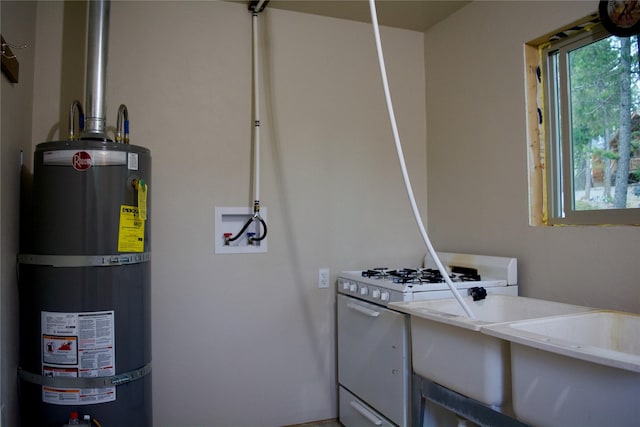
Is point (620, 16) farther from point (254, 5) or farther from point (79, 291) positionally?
point (79, 291)

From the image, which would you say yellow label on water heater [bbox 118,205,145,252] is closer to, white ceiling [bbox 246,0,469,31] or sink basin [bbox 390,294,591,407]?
sink basin [bbox 390,294,591,407]

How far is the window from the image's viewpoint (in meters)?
1.78

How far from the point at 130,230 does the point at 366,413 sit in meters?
1.43

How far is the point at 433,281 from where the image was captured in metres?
2.09

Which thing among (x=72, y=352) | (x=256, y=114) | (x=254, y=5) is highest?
(x=254, y=5)

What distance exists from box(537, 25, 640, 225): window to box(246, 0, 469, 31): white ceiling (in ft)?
2.41

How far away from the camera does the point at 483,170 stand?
95.4 inches

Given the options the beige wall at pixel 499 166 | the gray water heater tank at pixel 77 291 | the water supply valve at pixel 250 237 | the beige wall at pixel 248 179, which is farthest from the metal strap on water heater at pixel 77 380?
the beige wall at pixel 499 166

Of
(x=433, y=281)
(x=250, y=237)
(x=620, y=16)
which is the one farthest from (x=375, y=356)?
(x=620, y=16)

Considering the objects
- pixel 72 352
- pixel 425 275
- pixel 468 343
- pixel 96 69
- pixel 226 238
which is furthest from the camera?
pixel 226 238

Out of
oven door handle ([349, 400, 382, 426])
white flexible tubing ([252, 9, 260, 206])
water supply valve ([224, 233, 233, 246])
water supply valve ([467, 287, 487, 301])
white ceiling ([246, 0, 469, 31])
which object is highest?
white ceiling ([246, 0, 469, 31])

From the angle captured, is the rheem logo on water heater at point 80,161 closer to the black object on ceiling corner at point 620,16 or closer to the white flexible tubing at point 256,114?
the white flexible tubing at point 256,114

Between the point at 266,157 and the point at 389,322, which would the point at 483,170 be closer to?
the point at 389,322

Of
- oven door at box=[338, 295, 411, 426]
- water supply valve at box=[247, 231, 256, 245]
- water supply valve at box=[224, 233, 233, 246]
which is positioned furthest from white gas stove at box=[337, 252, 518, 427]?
water supply valve at box=[224, 233, 233, 246]
